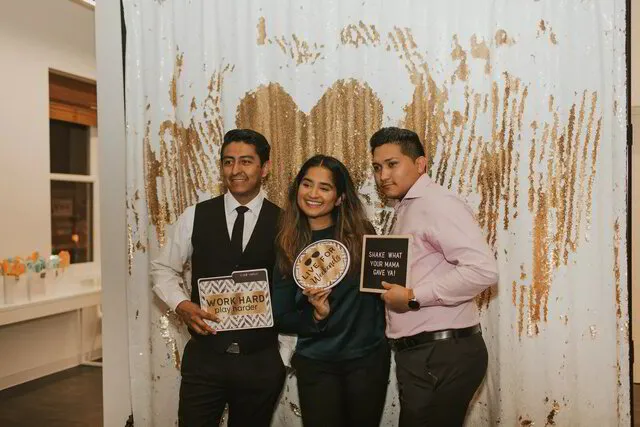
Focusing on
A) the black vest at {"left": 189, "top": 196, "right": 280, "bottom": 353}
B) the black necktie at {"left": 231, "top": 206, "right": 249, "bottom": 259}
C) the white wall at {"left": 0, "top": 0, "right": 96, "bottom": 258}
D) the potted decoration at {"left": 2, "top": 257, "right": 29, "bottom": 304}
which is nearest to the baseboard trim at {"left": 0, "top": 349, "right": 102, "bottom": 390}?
the potted decoration at {"left": 2, "top": 257, "right": 29, "bottom": 304}

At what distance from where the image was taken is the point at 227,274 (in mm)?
2070

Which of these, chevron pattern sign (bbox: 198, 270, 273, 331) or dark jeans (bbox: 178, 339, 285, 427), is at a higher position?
chevron pattern sign (bbox: 198, 270, 273, 331)

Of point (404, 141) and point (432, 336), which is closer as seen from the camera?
point (432, 336)

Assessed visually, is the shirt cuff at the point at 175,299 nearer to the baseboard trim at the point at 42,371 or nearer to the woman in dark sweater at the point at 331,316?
the woman in dark sweater at the point at 331,316

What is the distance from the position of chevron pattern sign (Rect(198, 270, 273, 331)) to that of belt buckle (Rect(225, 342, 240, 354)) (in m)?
0.06

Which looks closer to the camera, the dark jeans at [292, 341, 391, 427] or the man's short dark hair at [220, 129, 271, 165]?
the dark jeans at [292, 341, 391, 427]

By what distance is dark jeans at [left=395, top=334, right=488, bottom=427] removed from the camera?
5.89 feet

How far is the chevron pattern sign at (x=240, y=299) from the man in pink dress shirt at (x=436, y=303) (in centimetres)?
45

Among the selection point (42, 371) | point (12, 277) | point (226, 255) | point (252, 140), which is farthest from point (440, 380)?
point (42, 371)

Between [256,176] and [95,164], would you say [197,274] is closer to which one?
[256,176]

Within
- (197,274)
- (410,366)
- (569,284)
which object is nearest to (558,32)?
(569,284)

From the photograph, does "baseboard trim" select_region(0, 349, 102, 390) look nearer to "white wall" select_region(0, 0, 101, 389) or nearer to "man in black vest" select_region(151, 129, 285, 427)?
"white wall" select_region(0, 0, 101, 389)

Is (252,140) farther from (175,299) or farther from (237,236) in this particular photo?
(175,299)

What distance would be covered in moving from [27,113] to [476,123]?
3384mm
